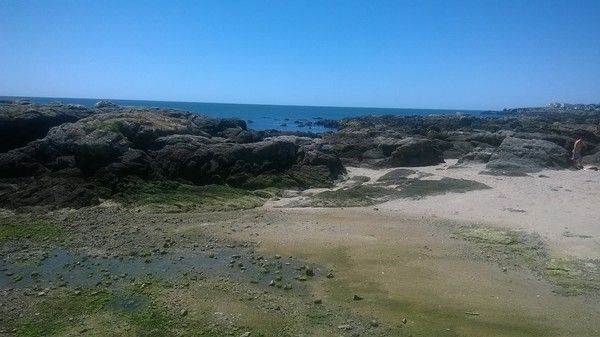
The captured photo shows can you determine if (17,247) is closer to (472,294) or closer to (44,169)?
(44,169)

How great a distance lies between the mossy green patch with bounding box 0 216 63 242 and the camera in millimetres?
16641

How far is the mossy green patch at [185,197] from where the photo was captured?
2128 cm

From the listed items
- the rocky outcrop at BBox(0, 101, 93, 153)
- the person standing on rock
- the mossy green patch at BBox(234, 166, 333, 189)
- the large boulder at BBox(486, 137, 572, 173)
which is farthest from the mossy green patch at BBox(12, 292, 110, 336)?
the person standing on rock

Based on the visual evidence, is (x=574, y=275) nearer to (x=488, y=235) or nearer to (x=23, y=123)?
(x=488, y=235)

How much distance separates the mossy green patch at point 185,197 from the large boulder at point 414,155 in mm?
13110

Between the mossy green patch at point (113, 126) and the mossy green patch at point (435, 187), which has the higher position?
the mossy green patch at point (113, 126)

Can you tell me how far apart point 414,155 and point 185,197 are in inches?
684

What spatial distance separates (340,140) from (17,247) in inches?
1204

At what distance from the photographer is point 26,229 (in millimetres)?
17484

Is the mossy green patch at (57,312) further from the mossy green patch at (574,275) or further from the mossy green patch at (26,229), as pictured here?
the mossy green patch at (574,275)

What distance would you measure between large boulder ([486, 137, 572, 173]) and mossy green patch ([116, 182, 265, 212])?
16.3 meters

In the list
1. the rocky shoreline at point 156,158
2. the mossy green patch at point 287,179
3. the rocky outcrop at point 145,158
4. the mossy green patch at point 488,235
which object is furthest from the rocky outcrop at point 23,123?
the mossy green patch at point 488,235

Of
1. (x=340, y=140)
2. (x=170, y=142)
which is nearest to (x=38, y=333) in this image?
(x=170, y=142)

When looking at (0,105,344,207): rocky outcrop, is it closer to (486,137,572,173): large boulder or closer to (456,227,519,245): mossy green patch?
(456,227,519,245): mossy green patch
